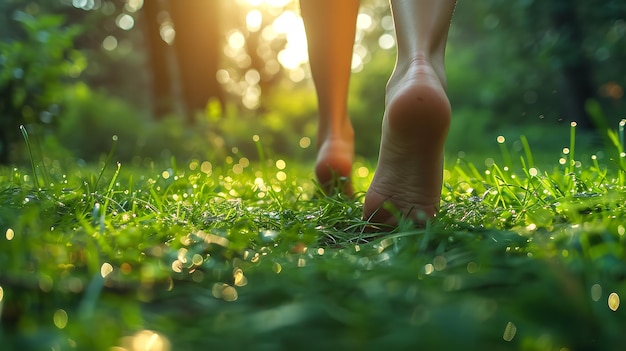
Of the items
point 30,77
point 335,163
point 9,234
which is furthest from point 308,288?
point 30,77

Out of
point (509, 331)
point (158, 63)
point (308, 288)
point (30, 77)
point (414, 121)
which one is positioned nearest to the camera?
point (509, 331)

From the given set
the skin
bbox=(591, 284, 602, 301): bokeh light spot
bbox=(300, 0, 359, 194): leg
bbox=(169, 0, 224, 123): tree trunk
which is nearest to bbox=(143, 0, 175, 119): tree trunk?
bbox=(169, 0, 224, 123): tree trunk

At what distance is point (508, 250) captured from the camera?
3.01 ft

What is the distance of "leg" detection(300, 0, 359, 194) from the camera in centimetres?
197

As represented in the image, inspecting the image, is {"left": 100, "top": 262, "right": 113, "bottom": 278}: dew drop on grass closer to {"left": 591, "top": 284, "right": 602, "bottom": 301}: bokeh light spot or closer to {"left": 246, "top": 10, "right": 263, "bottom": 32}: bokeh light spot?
{"left": 591, "top": 284, "right": 602, "bottom": 301}: bokeh light spot

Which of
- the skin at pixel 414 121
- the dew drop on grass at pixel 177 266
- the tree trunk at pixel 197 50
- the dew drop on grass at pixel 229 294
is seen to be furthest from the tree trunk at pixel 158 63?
the dew drop on grass at pixel 229 294

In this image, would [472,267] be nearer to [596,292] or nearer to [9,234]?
[596,292]

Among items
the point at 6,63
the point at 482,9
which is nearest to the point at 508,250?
the point at 6,63

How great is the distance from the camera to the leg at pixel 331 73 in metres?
1.97

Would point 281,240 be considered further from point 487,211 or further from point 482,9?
point 482,9

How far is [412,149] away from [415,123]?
0.06 metres

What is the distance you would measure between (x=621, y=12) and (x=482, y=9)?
422 centimetres

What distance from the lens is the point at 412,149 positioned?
125 centimetres

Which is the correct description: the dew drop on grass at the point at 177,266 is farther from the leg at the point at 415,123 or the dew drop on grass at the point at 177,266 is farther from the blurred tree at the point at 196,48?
the blurred tree at the point at 196,48
